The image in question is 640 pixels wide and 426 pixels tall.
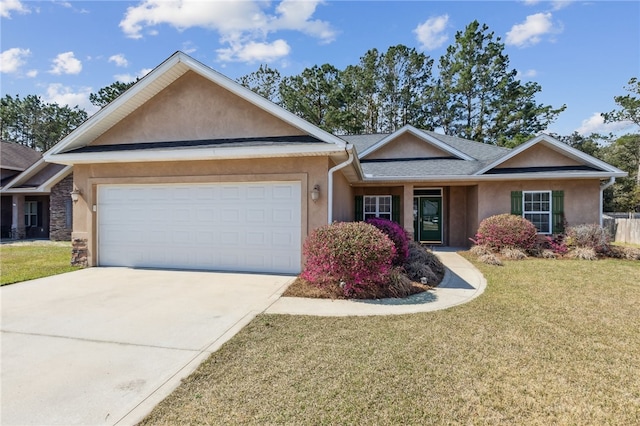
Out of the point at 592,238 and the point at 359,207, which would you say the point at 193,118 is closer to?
the point at 359,207

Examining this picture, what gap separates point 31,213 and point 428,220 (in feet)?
78.2

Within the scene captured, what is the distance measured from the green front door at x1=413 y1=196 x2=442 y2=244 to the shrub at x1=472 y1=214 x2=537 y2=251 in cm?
332

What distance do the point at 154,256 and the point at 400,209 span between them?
10.2 metres

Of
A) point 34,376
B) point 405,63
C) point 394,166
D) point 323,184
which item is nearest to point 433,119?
point 405,63

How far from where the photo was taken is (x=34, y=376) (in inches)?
130

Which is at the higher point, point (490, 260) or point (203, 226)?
point (203, 226)

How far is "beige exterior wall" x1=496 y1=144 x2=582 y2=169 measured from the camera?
41.2 feet

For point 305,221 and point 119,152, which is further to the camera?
point 119,152

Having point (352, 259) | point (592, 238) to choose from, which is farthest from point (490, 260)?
point (352, 259)

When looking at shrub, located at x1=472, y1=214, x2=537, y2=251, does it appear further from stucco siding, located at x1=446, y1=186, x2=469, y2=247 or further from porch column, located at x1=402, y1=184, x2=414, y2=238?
stucco siding, located at x1=446, y1=186, x2=469, y2=247

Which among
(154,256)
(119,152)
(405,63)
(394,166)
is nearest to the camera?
(119,152)

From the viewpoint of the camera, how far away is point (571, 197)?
489 inches

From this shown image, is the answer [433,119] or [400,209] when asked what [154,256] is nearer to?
[400,209]

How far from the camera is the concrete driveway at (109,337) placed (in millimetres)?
2879
